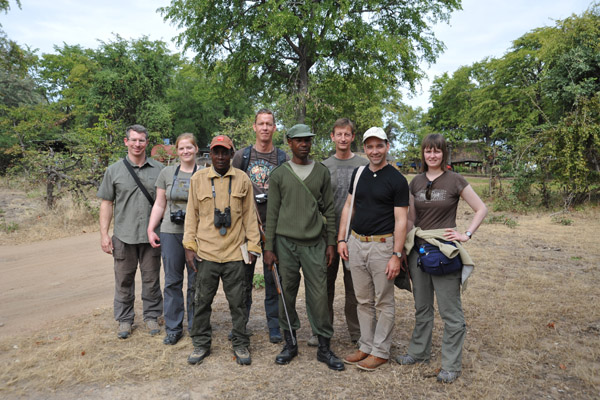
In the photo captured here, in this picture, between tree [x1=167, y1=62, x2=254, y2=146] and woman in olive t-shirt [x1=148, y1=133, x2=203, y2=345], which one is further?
tree [x1=167, y1=62, x2=254, y2=146]

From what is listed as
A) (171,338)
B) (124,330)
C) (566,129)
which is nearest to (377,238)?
(171,338)

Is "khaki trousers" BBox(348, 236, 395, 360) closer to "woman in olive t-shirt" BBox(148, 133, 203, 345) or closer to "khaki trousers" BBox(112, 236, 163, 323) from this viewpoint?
"woman in olive t-shirt" BBox(148, 133, 203, 345)

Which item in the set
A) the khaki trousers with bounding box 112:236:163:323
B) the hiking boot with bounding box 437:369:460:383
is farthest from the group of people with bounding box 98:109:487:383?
the khaki trousers with bounding box 112:236:163:323

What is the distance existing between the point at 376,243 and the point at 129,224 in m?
2.77

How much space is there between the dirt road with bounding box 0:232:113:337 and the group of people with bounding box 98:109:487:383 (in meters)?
2.08

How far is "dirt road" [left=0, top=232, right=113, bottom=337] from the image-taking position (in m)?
5.16

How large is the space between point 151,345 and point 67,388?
3.12 ft

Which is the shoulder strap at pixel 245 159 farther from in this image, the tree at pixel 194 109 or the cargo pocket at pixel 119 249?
the tree at pixel 194 109

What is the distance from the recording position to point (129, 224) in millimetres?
4453

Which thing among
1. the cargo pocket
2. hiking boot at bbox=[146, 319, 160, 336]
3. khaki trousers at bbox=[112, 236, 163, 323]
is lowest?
hiking boot at bbox=[146, 319, 160, 336]

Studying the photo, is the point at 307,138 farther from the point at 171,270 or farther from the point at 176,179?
the point at 171,270

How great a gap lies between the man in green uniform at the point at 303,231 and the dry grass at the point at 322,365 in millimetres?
396

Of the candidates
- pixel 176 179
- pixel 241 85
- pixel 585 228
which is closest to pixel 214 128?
pixel 241 85

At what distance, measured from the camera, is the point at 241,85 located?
18875 millimetres
